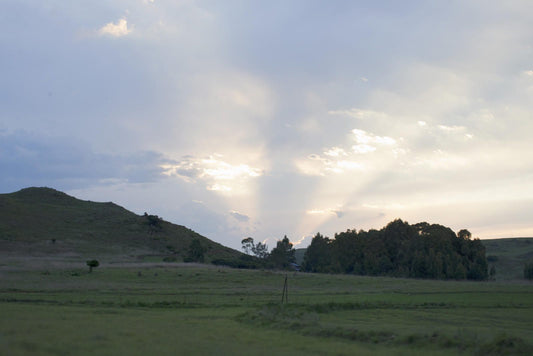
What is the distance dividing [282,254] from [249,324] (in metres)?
89.6

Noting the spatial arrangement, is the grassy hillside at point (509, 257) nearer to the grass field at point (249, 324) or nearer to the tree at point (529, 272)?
the tree at point (529, 272)

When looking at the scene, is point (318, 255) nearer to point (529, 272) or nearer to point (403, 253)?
point (403, 253)

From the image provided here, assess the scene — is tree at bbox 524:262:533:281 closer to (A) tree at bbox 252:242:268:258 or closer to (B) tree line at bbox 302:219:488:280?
(B) tree line at bbox 302:219:488:280

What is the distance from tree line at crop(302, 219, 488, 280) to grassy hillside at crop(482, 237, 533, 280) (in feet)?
68.1

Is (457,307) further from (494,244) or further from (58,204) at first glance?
(494,244)

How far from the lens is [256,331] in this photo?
2059cm

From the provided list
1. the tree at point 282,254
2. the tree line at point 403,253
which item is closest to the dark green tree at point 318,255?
the tree line at point 403,253

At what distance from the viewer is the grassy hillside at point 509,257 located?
109m

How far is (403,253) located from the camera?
90938 millimetres

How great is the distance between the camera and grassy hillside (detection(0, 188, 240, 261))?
96062 millimetres

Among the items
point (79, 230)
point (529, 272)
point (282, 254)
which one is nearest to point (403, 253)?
point (529, 272)

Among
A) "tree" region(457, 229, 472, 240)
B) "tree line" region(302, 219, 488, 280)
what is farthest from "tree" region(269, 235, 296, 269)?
"tree" region(457, 229, 472, 240)

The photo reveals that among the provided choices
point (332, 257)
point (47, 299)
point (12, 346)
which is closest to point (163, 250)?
point (332, 257)

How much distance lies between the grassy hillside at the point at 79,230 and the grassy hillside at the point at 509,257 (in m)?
69.6
